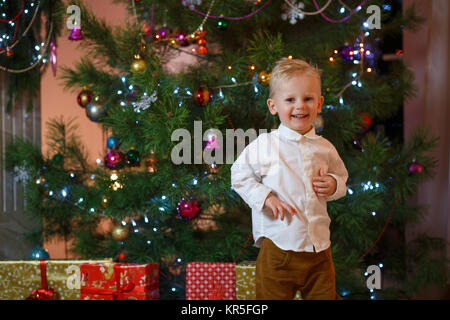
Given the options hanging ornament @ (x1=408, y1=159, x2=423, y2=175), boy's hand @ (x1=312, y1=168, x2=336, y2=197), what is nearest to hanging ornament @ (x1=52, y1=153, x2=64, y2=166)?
boy's hand @ (x1=312, y1=168, x2=336, y2=197)

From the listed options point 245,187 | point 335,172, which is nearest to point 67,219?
point 245,187

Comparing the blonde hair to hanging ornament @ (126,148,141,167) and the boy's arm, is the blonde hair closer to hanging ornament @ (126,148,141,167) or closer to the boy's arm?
the boy's arm

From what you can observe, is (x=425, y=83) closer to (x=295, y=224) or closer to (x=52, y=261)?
(x=295, y=224)

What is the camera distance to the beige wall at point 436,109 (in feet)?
6.55

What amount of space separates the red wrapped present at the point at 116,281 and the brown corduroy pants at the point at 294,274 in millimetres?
518

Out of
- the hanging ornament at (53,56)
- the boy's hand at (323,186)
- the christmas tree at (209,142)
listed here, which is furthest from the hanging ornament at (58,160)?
the boy's hand at (323,186)

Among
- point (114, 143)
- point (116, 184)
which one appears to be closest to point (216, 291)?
point (116, 184)

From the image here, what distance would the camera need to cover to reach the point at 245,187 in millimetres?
1214

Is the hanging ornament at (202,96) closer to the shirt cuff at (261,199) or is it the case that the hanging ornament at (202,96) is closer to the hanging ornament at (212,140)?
the hanging ornament at (212,140)

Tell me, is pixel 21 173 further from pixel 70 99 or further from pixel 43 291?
pixel 43 291

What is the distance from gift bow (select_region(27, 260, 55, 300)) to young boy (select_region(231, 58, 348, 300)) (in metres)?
0.79

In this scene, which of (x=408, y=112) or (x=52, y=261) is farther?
(x=408, y=112)

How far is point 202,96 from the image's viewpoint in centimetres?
161
